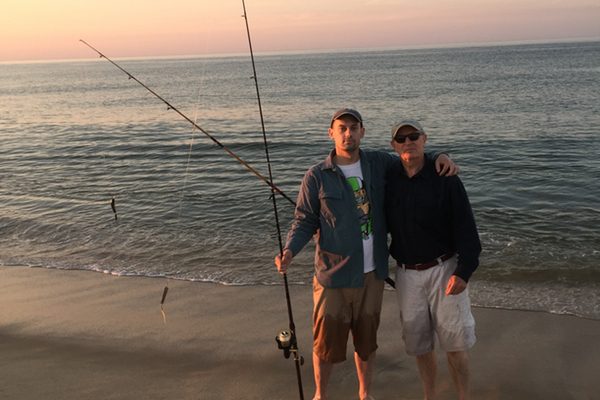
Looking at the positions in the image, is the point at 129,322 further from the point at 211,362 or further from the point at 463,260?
the point at 463,260

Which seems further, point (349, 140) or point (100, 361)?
point (100, 361)

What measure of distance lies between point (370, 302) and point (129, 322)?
10.6 feet

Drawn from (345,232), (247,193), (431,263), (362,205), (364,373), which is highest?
(362,205)

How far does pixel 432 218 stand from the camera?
3.31 m

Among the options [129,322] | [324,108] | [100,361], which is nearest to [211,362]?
[100,361]

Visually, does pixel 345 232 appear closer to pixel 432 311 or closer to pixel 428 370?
pixel 432 311

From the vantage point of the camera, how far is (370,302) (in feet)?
12.0

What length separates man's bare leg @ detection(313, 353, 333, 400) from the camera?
3.88 metres

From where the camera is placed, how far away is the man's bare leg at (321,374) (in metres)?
3.88

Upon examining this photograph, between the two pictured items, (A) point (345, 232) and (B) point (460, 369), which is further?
(B) point (460, 369)

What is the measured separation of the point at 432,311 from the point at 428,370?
0.56 metres

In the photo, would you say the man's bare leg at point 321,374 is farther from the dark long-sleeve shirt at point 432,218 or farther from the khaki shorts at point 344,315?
the dark long-sleeve shirt at point 432,218

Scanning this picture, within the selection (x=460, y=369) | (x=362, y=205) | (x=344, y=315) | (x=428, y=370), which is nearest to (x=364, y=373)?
(x=428, y=370)

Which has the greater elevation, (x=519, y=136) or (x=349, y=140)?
(x=349, y=140)
